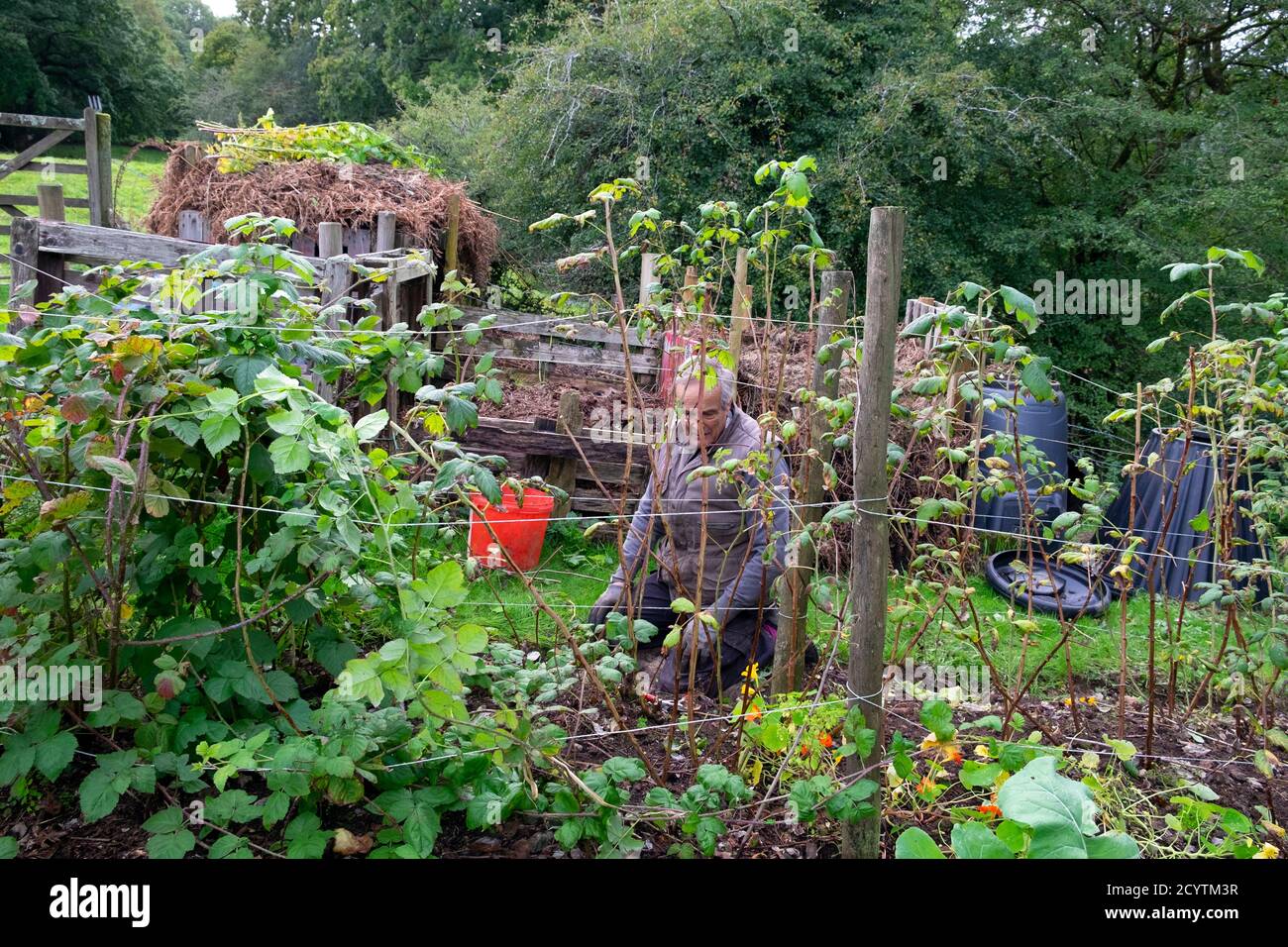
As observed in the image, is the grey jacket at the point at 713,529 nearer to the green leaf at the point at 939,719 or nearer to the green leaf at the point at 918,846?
the green leaf at the point at 939,719

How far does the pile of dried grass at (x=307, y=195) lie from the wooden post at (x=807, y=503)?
5.26 m

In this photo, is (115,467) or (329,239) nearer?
(115,467)

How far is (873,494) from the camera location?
97.7 inches

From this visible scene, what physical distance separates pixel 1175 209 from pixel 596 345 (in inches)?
267

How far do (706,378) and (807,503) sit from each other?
499 millimetres

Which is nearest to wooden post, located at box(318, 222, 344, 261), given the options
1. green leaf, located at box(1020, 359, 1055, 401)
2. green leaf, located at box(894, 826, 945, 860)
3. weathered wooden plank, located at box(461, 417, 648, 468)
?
weathered wooden plank, located at box(461, 417, 648, 468)

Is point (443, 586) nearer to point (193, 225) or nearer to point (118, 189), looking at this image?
point (193, 225)

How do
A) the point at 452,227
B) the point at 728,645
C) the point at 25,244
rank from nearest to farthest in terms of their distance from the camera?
1. the point at 728,645
2. the point at 25,244
3. the point at 452,227

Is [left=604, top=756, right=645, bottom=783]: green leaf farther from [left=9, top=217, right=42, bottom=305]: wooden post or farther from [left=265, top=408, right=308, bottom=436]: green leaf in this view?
[left=9, top=217, right=42, bottom=305]: wooden post

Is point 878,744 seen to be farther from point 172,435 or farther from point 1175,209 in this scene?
point 1175,209

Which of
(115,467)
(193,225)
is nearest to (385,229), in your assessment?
(193,225)

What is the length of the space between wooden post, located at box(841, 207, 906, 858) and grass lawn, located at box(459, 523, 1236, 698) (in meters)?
1.30

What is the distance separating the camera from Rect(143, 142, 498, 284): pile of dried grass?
291 inches

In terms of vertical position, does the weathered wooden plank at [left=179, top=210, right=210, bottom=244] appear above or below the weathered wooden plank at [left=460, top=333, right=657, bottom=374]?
above
